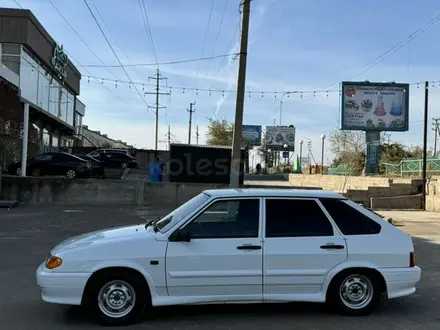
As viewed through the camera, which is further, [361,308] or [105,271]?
[361,308]

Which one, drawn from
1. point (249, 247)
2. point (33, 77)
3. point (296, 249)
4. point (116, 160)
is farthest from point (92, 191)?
point (33, 77)

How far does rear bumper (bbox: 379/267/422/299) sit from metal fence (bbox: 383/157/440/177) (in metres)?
21.4

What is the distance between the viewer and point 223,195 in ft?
20.5

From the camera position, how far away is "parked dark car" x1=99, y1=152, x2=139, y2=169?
4100 centimetres

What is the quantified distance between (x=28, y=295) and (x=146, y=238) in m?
2.34

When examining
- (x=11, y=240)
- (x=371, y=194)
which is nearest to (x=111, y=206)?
(x=11, y=240)

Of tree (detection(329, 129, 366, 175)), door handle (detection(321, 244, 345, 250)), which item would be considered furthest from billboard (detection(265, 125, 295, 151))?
door handle (detection(321, 244, 345, 250))

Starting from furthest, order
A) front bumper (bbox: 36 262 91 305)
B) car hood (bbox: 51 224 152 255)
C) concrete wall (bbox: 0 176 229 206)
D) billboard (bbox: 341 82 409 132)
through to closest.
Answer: billboard (bbox: 341 82 409 132)
concrete wall (bbox: 0 176 229 206)
car hood (bbox: 51 224 152 255)
front bumper (bbox: 36 262 91 305)

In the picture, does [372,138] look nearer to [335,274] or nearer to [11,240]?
[11,240]

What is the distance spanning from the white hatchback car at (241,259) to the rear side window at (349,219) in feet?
0.04

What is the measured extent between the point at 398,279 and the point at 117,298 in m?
3.31

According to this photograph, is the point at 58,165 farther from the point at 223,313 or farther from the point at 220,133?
the point at 220,133

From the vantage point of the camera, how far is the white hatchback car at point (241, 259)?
5699mm

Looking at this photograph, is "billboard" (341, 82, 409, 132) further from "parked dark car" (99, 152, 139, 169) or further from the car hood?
the car hood
